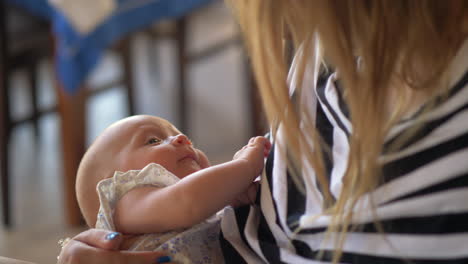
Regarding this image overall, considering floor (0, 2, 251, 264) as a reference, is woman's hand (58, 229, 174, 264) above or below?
above

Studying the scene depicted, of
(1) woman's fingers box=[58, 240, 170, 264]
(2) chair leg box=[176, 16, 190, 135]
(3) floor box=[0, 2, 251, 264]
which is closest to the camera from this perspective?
(1) woman's fingers box=[58, 240, 170, 264]

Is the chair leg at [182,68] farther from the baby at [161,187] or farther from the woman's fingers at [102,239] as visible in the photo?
the woman's fingers at [102,239]

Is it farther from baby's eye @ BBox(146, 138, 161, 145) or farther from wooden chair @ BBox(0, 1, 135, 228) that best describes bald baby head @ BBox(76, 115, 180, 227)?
wooden chair @ BBox(0, 1, 135, 228)

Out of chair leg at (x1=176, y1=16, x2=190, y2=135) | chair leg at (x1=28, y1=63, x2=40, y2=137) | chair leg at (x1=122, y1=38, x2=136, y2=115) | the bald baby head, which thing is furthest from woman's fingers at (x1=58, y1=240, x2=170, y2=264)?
chair leg at (x1=28, y1=63, x2=40, y2=137)

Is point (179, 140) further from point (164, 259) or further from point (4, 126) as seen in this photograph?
point (4, 126)

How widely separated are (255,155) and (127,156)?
0.15m

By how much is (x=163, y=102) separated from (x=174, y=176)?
2.62 meters

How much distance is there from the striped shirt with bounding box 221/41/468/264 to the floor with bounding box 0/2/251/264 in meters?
1.08

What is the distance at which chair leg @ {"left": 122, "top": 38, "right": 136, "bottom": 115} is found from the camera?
90.2 inches

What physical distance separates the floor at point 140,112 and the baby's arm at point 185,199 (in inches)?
37.1

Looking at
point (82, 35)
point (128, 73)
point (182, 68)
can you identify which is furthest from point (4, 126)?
point (182, 68)

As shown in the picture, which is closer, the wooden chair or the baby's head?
the baby's head

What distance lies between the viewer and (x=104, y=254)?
21.4 inches

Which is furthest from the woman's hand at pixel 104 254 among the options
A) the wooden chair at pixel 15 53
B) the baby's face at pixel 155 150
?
the wooden chair at pixel 15 53
